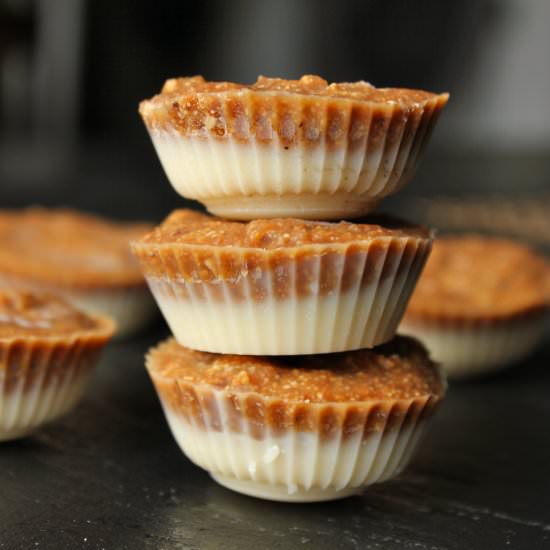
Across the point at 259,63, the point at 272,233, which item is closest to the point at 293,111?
the point at 272,233

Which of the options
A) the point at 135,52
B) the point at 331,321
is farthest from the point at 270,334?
the point at 135,52

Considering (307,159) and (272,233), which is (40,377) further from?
(307,159)

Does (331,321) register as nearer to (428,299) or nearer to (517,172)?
(428,299)

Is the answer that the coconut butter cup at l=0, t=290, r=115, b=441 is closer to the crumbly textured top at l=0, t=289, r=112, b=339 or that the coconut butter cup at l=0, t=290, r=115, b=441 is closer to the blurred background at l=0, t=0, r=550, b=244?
the crumbly textured top at l=0, t=289, r=112, b=339

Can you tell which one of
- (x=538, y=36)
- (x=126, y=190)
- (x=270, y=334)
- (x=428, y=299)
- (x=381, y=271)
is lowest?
(x=126, y=190)

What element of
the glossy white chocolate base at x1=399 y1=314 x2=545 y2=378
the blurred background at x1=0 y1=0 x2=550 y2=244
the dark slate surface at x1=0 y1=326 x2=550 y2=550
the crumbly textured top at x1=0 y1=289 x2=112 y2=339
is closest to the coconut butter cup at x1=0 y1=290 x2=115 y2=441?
the crumbly textured top at x1=0 y1=289 x2=112 y2=339

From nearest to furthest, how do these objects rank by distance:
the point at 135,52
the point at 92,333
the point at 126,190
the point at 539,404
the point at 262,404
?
1. the point at 262,404
2. the point at 92,333
3. the point at 539,404
4. the point at 126,190
5. the point at 135,52
